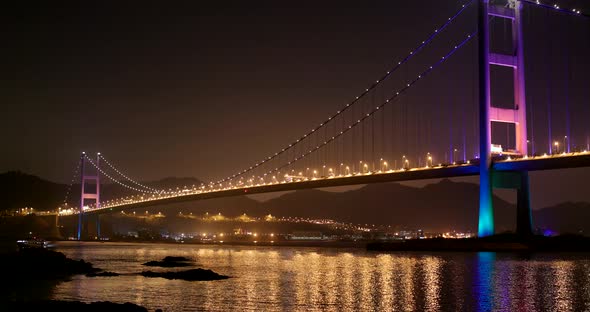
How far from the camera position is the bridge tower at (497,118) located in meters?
42.3

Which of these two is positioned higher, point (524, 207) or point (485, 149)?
point (485, 149)

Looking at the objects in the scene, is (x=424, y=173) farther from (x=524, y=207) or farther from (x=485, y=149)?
(x=524, y=207)

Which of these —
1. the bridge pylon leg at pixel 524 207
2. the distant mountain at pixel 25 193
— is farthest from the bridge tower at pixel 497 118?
the distant mountain at pixel 25 193

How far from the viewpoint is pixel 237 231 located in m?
123

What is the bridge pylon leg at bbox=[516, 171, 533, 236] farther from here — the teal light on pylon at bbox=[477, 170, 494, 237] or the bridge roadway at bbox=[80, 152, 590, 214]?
the teal light on pylon at bbox=[477, 170, 494, 237]

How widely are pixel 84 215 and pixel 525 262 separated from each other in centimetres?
6958

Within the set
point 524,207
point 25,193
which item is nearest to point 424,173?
point 524,207

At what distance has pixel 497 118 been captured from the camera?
43250 mm

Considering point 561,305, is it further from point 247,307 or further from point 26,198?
point 26,198

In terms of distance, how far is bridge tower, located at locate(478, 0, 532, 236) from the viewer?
42.3 metres

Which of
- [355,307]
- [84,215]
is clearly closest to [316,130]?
[84,215]

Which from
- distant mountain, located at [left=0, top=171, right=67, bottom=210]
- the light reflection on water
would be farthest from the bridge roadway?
distant mountain, located at [left=0, top=171, right=67, bottom=210]

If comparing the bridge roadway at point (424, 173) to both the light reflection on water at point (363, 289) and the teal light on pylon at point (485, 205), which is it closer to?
the teal light on pylon at point (485, 205)

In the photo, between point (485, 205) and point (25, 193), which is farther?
point (25, 193)
